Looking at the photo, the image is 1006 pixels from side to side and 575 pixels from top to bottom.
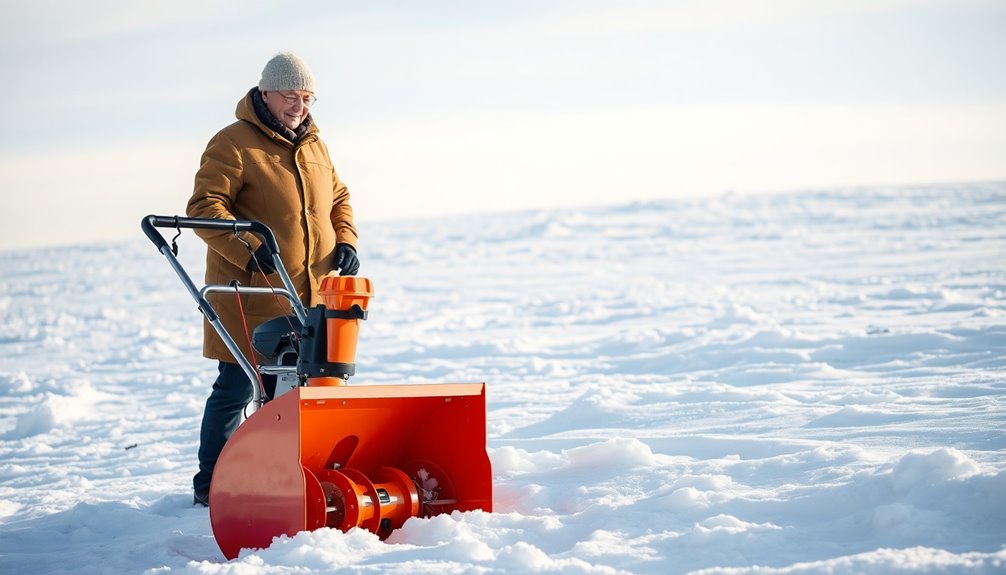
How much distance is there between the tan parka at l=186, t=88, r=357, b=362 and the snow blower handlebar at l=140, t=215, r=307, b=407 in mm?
172

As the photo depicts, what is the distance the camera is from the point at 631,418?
17.3 ft

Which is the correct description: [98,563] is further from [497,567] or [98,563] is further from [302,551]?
[497,567]

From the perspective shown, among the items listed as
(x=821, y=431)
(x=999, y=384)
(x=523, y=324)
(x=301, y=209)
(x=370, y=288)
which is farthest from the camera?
(x=523, y=324)

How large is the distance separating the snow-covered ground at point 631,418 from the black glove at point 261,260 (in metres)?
0.96

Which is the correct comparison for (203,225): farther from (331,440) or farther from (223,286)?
(331,440)

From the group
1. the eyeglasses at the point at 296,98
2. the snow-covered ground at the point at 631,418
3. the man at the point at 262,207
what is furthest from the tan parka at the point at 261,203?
the snow-covered ground at the point at 631,418

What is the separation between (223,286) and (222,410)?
0.69 metres

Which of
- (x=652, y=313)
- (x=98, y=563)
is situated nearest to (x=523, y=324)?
(x=652, y=313)

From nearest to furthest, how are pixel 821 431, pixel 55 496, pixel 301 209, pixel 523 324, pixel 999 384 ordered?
pixel 301 209
pixel 821 431
pixel 55 496
pixel 999 384
pixel 523 324

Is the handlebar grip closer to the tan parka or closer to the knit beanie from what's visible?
the tan parka

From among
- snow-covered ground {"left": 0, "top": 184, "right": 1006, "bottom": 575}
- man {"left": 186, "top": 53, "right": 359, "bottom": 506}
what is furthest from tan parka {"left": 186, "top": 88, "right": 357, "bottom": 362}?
snow-covered ground {"left": 0, "top": 184, "right": 1006, "bottom": 575}

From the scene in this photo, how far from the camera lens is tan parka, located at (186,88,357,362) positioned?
384cm

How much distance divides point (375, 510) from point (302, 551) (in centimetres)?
44

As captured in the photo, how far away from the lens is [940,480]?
2975 mm
